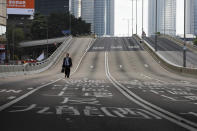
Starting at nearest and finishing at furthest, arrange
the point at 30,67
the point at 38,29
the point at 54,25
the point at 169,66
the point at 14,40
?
the point at 30,67, the point at 169,66, the point at 14,40, the point at 38,29, the point at 54,25

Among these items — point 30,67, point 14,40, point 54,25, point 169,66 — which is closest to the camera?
point 30,67

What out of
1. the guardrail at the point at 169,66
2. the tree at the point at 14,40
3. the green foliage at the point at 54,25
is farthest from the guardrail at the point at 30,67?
the green foliage at the point at 54,25

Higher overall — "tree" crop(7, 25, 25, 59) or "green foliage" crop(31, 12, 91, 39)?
"green foliage" crop(31, 12, 91, 39)

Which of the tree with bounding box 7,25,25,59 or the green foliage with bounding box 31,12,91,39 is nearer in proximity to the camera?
the tree with bounding box 7,25,25,59

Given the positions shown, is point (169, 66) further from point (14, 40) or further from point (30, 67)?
point (14, 40)

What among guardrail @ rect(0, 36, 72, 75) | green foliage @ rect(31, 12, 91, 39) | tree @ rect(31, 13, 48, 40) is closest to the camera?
guardrail @ rect(0, 36, 72, 75)

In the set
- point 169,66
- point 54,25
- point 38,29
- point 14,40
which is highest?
point 54,25

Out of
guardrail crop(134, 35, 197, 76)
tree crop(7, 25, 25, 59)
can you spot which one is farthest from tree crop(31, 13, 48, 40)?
guardrail crop(134, 35, 197, 76)

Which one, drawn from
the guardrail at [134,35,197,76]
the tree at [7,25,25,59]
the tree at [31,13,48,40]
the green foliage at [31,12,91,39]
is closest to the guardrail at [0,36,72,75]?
the guardrail at [134,35,197,76]

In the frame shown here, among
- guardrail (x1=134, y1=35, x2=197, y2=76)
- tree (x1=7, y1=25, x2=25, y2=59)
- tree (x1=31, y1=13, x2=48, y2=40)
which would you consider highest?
tree (x1=31, y1=13, x2=48, y2=40)

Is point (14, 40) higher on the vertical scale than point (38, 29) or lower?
lower

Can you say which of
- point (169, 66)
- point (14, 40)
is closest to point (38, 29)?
point (14, 40)

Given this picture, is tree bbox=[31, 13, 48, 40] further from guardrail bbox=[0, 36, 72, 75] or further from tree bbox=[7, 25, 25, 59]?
guardrail bbox=[0, 36, 72, 75]

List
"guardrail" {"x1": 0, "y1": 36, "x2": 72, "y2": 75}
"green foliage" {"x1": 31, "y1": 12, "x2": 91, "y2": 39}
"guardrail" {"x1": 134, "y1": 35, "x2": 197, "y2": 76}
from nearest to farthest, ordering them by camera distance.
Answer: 1. "guardrail" {"x1": 0, "y1": 36, "x2": 72, "y2": 75}
2. "guardrail" {"x1": 134, "y1": 35, "x2": 197, "y2": 76}
3. "green foliage" {"x1": 31, "y1": 12, "x2": 91, "y2": 39}
